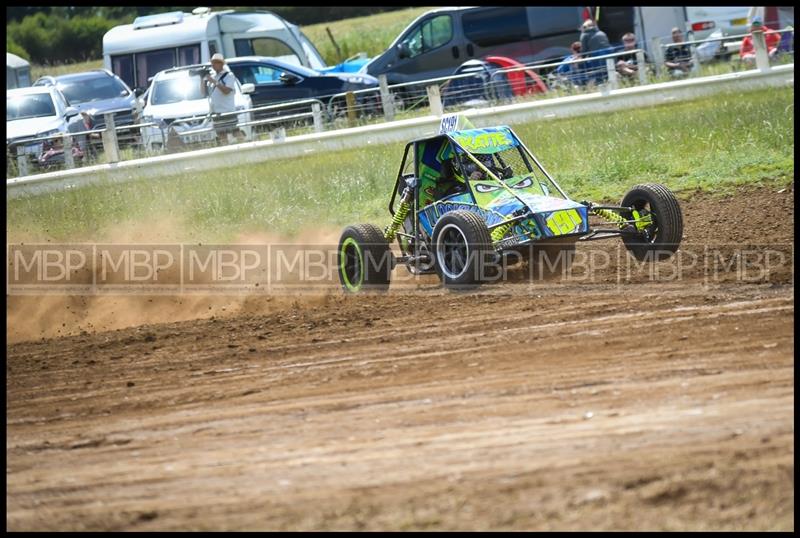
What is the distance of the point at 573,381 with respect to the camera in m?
6.09

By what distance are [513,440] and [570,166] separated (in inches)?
385

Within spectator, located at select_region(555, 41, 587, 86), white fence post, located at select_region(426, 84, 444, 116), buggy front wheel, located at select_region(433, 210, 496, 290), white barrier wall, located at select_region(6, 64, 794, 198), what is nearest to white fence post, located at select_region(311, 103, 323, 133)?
white barrier wall, located at select_region(6, 64, 794, 198)

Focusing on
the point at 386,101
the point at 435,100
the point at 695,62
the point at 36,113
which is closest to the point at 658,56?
the point at 695,62

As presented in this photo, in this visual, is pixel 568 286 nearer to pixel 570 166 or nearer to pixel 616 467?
pixel 616 467

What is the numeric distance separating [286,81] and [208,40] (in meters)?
3.75

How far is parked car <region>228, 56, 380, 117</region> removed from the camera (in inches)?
837

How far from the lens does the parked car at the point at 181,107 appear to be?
17.5 m

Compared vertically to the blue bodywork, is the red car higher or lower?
higher

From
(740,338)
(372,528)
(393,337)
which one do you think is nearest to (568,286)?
(393,337)

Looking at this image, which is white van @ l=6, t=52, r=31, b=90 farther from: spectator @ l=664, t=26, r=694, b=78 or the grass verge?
spectator @ l=664, t=26, r=694, b=78

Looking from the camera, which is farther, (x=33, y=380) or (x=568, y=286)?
(x=568, y=286)

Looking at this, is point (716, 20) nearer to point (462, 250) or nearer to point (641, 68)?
point (641, 68)

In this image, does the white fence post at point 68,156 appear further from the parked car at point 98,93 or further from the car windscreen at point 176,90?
the parked car at point 98,93

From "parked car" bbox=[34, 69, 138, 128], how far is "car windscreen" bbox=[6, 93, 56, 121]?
2724 mm
